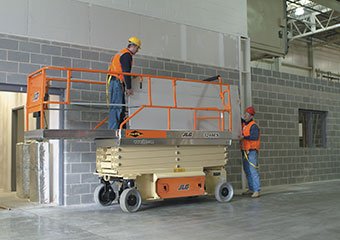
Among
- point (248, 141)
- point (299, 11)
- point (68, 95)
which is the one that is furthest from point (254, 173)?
point (299, 11)

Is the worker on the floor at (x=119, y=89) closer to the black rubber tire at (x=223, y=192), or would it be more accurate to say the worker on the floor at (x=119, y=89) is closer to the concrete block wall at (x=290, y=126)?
the black rubber tire at (x=223, y=192)

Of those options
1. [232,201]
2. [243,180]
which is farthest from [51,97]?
[243,180]

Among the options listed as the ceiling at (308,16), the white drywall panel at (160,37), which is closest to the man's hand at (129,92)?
the white drywall panel at (160,37)

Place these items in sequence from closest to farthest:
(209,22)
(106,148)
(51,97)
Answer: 1. (106,148)
2. (51,97)
3. (209,22)

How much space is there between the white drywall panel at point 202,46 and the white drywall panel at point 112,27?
1587 millimetres

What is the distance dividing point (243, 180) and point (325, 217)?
4379 mm

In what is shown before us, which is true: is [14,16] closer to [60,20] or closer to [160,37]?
[60,20]

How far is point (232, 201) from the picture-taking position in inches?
341

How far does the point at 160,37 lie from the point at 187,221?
4818 millimetres

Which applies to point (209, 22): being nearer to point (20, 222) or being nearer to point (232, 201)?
point (232, 201)

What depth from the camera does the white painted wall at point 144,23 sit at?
784 cm

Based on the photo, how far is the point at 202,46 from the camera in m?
10.4

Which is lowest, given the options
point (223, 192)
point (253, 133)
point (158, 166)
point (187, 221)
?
point (187, 221)

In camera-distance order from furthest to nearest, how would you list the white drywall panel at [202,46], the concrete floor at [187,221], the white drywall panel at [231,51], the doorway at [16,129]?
the doorway at [16,129]
the white drywall panel at [231,51]
the white drywall panel at [202,46]
the concrete floor at [187,221]
